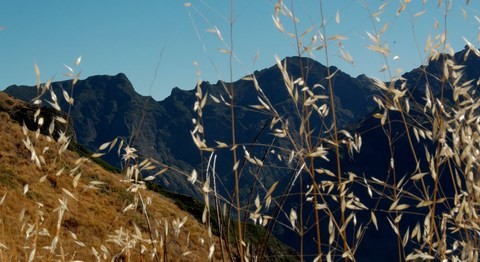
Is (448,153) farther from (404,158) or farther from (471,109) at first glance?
(404,158)

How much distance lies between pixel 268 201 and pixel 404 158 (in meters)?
202

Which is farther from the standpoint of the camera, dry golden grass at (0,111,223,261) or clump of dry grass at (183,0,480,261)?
dry golden grass at (0,111,223,261)

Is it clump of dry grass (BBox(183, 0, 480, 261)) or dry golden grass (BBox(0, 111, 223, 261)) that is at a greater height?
clump of dry grass (BBox(183, 0, 480, 261))

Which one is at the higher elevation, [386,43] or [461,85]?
[386,43]

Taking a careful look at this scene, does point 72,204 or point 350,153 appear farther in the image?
point 72,204

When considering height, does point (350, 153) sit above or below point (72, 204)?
above

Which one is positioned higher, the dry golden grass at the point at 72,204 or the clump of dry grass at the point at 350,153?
the clump of dry grass at the point at 350,153

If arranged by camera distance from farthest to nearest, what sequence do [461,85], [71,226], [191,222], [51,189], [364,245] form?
[364,245], [191,222], [51,189], [71,226], [461,85]

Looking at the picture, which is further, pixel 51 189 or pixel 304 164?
pixel 51 189

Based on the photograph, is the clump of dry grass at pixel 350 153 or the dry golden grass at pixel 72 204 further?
the dry golden grass at pixel 72 204

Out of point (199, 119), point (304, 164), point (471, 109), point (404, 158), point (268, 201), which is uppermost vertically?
point (404, 158)

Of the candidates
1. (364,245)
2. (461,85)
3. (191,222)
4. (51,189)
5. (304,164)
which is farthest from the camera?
Result: (364,245)

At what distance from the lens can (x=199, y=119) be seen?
2035 mm

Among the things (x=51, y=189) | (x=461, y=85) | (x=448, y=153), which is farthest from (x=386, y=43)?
(x=51, y=189)
